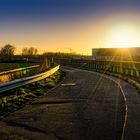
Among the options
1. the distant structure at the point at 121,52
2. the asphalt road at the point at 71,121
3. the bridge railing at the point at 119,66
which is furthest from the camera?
the distant structure at the point at 121,52

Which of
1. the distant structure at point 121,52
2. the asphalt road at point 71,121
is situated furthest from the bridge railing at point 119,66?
the distant structure at point 121,52

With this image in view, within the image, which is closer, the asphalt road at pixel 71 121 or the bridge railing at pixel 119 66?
the asphalt road at pixel 71 121

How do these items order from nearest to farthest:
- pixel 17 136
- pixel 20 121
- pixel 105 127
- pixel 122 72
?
pixel 17 136 → pixel 105 127 → pixel 20 121 → pixel 122 72

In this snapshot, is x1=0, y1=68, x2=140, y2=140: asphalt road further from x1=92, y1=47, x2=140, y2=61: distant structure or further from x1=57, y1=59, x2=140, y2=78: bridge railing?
x1=92, y1=47, x2=140, y2=61: distant structure

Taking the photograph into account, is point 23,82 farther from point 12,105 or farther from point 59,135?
point 59,135

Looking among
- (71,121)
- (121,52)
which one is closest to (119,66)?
(71,121)

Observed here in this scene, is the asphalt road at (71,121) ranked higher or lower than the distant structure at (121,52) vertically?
lower

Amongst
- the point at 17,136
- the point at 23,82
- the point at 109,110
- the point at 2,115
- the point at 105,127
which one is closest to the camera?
the point at 17,136

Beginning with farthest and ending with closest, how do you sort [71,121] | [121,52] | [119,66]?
1. [121,52]
2. [119,66]
3. [71,121]

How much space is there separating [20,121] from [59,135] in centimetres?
188

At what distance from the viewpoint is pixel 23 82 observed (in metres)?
16.0

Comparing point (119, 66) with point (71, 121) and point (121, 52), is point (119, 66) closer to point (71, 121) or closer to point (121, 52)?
→ point (71, 121)

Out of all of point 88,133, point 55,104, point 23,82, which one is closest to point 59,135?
point 88,133

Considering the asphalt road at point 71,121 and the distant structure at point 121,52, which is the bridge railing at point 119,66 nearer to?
the asphalt road at point 71,121
